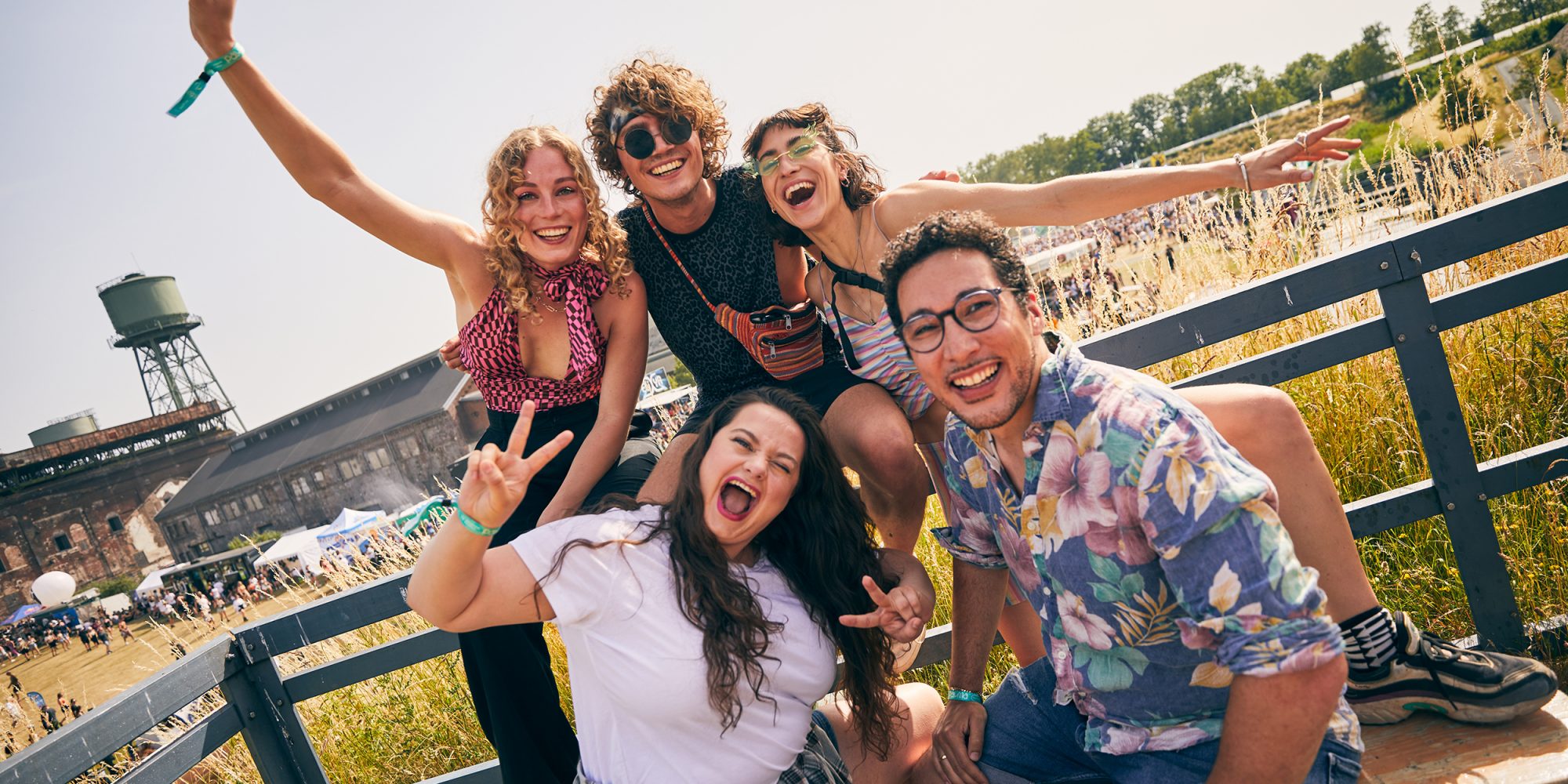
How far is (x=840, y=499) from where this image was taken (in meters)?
2.19

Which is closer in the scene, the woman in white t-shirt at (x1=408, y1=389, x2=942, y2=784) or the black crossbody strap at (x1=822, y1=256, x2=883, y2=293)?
the woman in white t-shirt at (x1=408, y1=389, x2=942, y2=784)

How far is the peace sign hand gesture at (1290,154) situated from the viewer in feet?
7.19

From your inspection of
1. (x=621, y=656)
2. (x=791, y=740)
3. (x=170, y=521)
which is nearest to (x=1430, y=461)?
(x=791, y=740)

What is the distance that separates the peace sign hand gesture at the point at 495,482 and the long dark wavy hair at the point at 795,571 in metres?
0.21

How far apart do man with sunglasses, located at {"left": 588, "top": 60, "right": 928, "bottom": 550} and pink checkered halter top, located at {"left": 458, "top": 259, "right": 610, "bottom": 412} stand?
9.3 inches

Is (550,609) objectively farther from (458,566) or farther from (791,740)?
(791,740)

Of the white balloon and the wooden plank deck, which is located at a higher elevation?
the white balloon

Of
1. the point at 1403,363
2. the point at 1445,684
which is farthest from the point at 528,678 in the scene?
the point at 1403,363

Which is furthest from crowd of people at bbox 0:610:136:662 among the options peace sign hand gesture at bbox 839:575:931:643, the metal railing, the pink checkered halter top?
peace sign hand gesture at bbox 839:575:931:643

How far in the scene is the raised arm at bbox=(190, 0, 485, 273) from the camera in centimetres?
226

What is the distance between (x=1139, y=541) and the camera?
1.57 metres

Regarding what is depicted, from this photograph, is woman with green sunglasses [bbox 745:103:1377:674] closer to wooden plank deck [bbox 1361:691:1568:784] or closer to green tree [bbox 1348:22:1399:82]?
wooden plank deck [bbox 1361:691:1568:784]

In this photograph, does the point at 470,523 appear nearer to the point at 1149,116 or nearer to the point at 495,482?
the point at 495,482

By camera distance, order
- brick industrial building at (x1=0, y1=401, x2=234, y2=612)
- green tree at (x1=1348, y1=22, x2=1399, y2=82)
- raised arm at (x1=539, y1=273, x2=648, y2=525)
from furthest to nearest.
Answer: green tree at (x1=1348, y1=22, x2=1399, y2=82), brick industrial building at (x1=0, y1=401, x2=234, y2=612), raised arm at (x1=539, y1=273, x2=648, y2=525)
